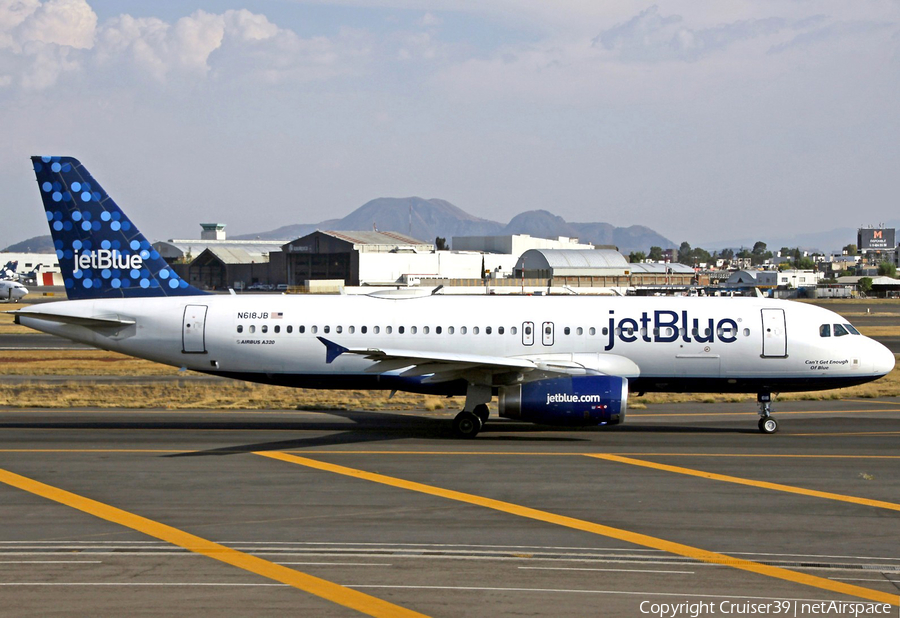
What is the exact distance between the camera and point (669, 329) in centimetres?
2475

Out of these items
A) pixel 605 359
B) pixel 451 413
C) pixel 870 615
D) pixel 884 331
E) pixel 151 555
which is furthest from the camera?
pixel 884 331

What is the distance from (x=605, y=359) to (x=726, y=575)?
40.6 feet

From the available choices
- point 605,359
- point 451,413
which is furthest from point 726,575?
point 451,413

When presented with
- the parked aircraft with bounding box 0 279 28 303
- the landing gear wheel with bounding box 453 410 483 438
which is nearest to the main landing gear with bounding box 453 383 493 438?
the landing gear wheel with bounding box 453 410 483 438

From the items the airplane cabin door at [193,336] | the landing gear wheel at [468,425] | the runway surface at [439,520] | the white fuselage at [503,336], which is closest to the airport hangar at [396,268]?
the white fuselage at [503,336]

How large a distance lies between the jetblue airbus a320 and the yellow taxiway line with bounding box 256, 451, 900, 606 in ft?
16.3

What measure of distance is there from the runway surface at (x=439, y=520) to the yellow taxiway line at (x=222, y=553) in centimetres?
5

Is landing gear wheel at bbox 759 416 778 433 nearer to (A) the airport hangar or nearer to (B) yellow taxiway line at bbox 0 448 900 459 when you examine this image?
(B) yellow taxiway line at bbox 0 448 900 459

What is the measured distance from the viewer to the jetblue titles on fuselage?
24.7 metres

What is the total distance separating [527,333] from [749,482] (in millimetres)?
8405

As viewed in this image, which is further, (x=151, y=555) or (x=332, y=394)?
(x=332, y=394)

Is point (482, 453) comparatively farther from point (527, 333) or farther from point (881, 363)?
point (881, 363)

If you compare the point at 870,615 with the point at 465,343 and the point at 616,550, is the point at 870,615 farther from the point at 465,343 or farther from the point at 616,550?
the point at 465,343

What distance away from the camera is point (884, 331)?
6756cm
